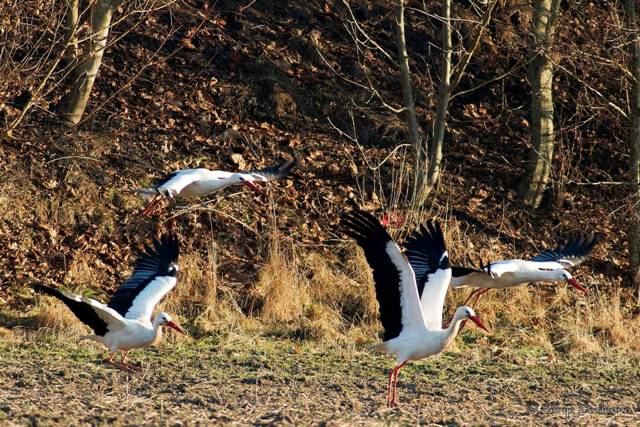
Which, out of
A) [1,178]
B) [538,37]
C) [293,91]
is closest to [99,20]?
[1,178]

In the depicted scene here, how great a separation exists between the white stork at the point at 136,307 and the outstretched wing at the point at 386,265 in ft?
7.29

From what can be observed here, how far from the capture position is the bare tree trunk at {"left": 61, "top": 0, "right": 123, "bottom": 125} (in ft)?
49.5

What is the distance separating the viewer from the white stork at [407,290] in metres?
9.77

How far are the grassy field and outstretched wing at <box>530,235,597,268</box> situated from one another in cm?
129

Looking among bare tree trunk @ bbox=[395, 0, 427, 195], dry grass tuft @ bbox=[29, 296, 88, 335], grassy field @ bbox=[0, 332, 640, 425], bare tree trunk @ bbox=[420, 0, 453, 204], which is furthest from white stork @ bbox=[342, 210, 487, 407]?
bare tree trunk @ bbox=[420, 0, 453, 204]

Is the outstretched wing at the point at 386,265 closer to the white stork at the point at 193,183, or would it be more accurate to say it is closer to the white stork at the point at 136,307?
the white stork at the point at 136,307

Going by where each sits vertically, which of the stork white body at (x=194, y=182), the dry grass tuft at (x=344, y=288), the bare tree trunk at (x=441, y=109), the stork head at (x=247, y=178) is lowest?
the dry grass tuft at (x=344, y=288)

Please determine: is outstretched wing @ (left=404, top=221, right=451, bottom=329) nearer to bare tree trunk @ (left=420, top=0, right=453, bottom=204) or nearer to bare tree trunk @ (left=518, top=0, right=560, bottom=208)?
bare tree trunk @ (left=420, top=0, right=453, bottom=204)

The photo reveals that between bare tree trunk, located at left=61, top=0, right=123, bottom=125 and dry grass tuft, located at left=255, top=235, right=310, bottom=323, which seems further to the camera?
bare tree trunk, located at left=61, top=0, right=123, bottom=125

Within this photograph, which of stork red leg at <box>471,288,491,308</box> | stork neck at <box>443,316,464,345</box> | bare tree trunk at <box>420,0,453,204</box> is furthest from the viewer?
bare tree trunk at <box>420,0,453,204</box>

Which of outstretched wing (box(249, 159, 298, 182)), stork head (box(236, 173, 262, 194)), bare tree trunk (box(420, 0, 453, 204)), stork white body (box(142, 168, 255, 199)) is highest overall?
bare tree trunk (box(420, 0, 453, 204))

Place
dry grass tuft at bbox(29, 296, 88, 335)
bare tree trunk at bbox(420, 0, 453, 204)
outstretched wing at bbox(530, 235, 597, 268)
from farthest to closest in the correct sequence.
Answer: bare tree trunk at bbox(420, 0, 453, 204), outstretched wing at bbox(530, 235, 597, 268), dry grass tuft at bbox(29, 296, 88, 335)

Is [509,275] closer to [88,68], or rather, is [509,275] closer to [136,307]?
[136,307]

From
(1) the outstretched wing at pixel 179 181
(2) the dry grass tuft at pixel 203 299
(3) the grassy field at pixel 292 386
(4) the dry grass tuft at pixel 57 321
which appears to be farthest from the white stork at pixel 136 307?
(2) the dry grass tuft at pixel 203 299
